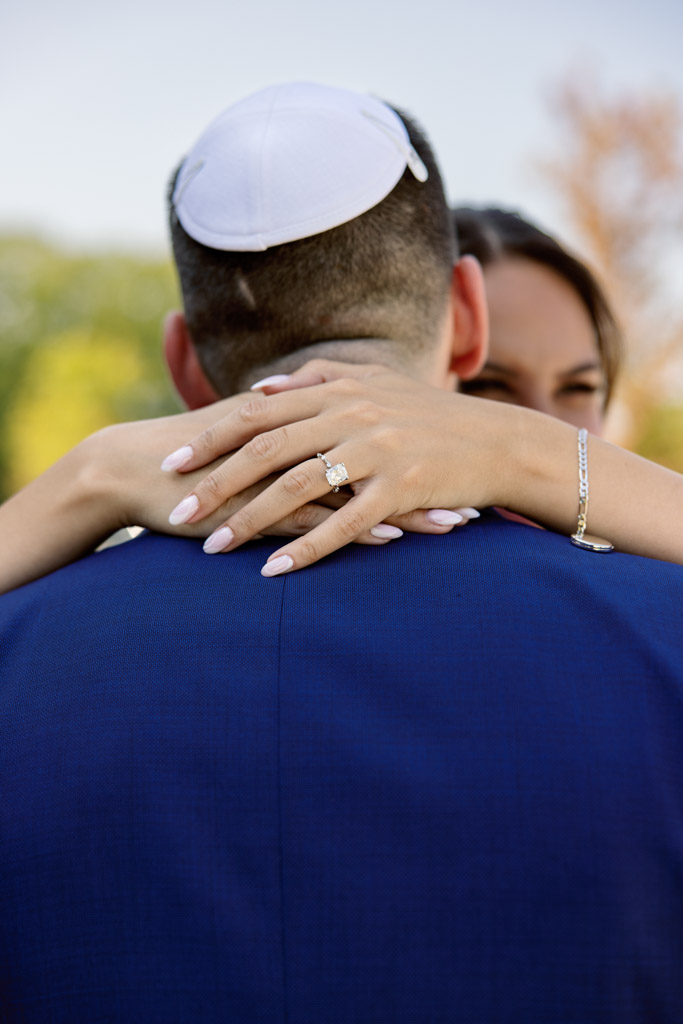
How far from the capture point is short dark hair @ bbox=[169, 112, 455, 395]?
1865 mm

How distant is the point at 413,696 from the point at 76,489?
2.73 ft

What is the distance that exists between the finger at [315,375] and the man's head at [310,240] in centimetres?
8

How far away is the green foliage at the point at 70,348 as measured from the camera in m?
28.9

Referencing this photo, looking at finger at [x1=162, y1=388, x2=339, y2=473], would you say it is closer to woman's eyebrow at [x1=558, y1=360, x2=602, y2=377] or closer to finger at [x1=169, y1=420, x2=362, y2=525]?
finger at [x1=169, y1=420, x2=362, y2=525]

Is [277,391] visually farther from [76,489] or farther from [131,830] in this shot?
[131,830]

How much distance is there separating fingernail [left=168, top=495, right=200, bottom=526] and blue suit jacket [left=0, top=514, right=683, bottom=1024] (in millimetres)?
179

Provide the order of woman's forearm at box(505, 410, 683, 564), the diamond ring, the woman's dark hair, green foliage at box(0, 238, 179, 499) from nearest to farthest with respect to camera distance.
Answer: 1. the diamond ring
2. woman's forearm at box(505, 410, 683, 564)
3. the woman's dark hair
4. green foliage at box(0, 238, 179, 499)

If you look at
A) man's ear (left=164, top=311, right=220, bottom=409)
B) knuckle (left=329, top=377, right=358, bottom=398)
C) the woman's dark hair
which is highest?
the woman's dark hair

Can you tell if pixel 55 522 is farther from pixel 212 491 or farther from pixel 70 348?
pixel 70 348

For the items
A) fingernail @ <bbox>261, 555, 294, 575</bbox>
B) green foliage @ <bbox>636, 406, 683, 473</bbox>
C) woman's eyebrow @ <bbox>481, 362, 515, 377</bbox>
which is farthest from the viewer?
green foliage @ <bbox>636, 406, 683, 473</bbox>

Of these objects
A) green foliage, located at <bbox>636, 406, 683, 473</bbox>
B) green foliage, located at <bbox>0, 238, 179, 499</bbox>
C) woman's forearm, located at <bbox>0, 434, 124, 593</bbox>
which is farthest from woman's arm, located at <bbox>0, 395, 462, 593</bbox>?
green foliage, located at <bbox>0, 238, 179, 499</bbox>

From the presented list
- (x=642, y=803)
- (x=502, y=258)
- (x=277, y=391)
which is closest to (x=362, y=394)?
(x=277, y=391)

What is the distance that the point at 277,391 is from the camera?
1.76m

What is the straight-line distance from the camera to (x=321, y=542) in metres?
1.51
